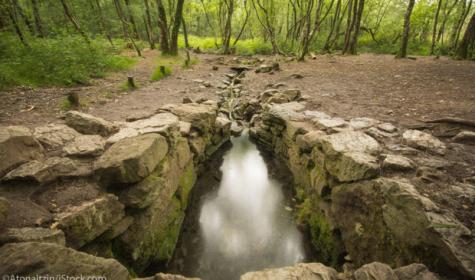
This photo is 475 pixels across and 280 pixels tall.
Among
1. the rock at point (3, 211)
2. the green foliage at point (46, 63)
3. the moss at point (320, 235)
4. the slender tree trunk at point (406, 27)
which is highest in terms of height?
the slender tree trunk at point (406, 27)

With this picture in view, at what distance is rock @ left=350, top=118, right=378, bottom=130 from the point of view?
13.9 feet

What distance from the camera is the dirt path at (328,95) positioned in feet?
14.9

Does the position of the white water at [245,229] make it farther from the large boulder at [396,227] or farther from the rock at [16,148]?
the rock at [16,148]

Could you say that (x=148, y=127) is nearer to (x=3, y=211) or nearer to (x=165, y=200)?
(x=165, y=200)

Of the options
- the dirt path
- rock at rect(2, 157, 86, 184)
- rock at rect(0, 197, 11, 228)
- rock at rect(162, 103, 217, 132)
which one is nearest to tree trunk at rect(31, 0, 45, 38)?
the dirt path

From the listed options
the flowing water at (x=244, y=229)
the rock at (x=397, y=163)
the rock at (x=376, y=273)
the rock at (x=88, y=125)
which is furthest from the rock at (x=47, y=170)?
the rock at (x=397, y=163)

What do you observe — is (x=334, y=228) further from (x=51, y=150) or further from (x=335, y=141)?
(x=51, y=150)

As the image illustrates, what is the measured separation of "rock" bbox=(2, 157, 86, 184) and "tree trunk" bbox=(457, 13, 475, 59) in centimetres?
1475

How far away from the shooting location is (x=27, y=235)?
6.01 feet

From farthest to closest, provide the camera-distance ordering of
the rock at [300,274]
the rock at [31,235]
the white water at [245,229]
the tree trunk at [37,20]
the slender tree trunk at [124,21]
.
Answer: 1. the slender tree trunk at [124,21]
2. the tree trunk at [37,20]
3. the white water at [245,229]
4. the rock at [300,274]
5. the rock at [31,235]

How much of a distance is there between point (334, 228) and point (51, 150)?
4.31 meters

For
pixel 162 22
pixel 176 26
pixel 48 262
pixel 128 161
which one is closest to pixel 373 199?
pixel 128 161

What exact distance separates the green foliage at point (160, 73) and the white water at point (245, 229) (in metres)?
5.17

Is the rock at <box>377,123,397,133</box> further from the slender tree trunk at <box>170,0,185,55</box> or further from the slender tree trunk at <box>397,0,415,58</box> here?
the slender tree trunk at <box>170,0,185,55</box>
